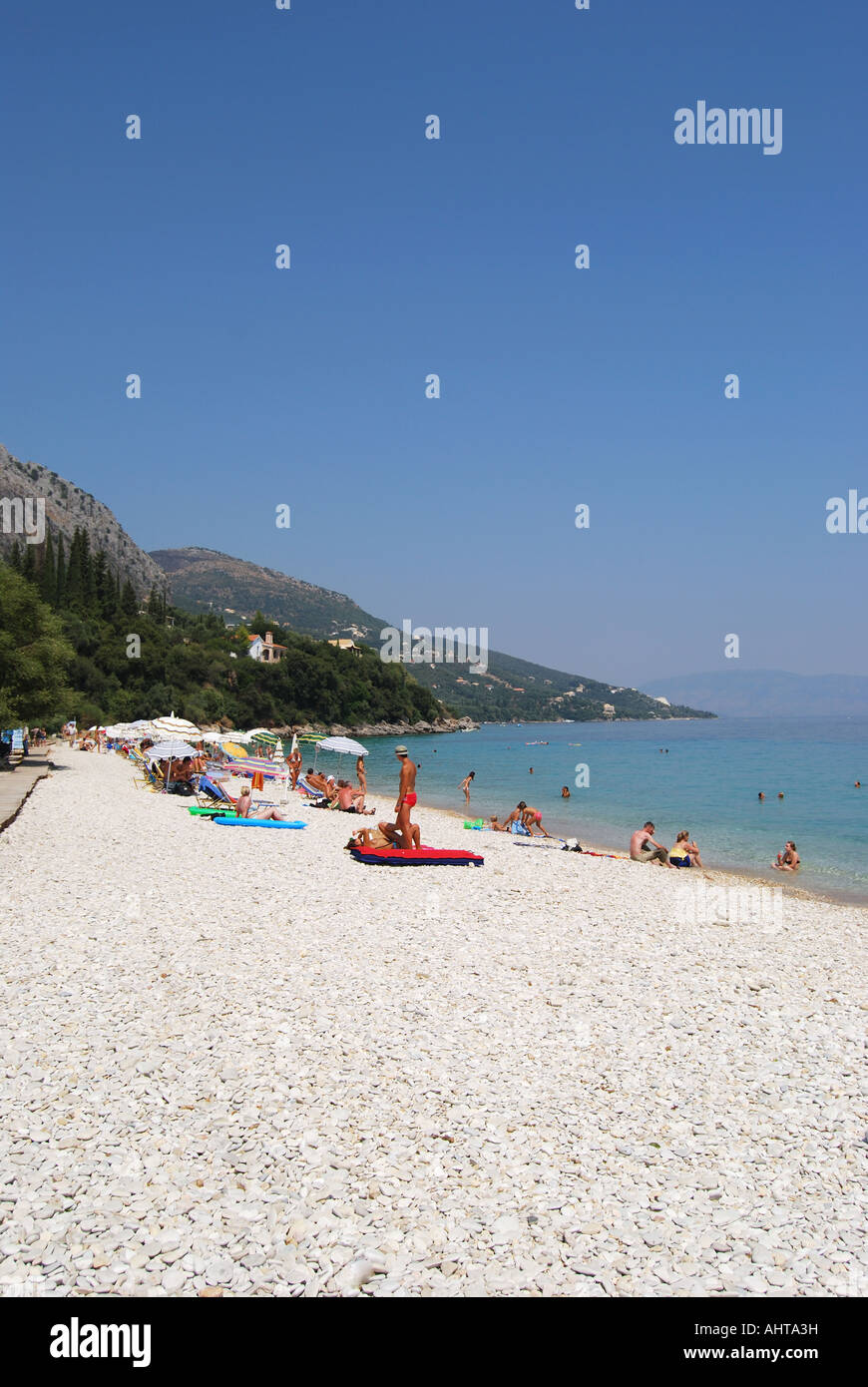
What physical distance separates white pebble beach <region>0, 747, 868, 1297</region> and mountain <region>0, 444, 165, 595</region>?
132 metres

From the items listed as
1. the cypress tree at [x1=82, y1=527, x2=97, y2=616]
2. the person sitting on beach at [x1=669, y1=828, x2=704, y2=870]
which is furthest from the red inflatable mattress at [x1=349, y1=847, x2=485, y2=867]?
the cypress tree at [x1=82, y1=527, x2=97, y2=616]

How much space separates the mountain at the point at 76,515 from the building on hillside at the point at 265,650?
3748 cm

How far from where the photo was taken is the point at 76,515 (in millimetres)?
151625

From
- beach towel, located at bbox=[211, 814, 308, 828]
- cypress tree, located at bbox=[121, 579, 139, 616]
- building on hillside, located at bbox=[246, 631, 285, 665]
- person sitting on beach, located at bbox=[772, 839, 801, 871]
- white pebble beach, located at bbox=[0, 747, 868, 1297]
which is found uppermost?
cypress tree, located at bbox=[121, 579, 139, 616]

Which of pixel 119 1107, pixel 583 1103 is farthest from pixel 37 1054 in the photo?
pixel 583 1103

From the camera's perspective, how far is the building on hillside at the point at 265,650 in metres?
113

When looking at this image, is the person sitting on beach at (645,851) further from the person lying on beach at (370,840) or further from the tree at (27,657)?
the tree at (27,657)

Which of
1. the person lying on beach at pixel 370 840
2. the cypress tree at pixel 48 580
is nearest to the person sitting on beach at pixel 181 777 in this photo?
the person lying on beach at pixel 370 840

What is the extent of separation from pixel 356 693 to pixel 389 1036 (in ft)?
358

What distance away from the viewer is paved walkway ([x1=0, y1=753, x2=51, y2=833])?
17.5 metres

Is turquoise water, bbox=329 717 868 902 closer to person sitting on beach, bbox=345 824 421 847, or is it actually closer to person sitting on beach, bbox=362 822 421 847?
person sitting on beach, bbox=345 824 421 847

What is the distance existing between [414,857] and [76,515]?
15803 cm

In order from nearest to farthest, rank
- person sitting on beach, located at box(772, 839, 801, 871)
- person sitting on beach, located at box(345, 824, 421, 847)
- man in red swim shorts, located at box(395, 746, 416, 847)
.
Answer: man in red swim shorts, located at box(395, 746, 416, 847) → person sitting on beach, located at box(345, 824, 421, 847) → person sitting on beach, located at box(772, 839, 801, 871)
